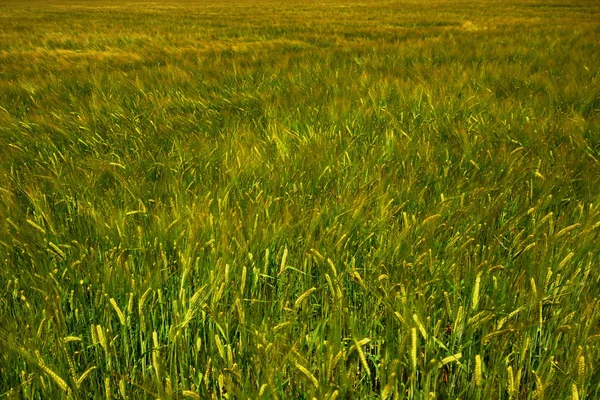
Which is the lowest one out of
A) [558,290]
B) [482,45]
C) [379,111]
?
[558,290]

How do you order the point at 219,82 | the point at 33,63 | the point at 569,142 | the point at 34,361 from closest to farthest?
the point at 34,361, the point at 569,142, the point at 219,82, the point at 33,63

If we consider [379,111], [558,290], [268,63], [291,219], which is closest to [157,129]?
[379,111]

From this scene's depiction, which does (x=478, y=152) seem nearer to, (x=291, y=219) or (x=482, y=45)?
(x=291, y=219)

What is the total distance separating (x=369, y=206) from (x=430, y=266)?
0.36 metres

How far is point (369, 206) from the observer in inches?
47.8

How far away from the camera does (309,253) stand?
3.15ft

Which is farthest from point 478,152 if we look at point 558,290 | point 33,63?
point 33,63

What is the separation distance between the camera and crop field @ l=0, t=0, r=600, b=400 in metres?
0.68

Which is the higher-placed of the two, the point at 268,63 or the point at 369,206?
the point at 268,63

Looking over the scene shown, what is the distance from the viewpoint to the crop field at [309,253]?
68 cm

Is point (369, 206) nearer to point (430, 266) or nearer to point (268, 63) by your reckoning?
point (430, 266)

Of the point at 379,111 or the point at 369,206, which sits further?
the point at 379,111

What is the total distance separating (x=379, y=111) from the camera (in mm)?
2305

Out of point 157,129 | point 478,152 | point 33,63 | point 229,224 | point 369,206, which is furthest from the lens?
point 33,63
